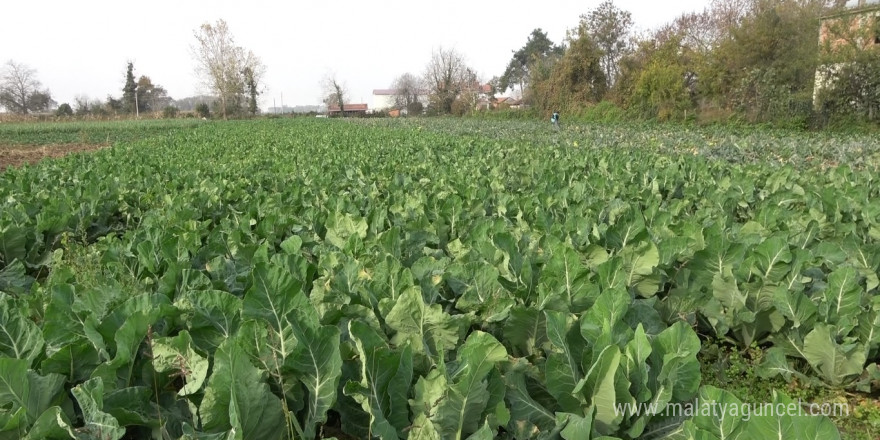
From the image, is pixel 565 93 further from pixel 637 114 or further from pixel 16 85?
pixel 16 85

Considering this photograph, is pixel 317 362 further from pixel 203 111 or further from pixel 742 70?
pixel 203 111

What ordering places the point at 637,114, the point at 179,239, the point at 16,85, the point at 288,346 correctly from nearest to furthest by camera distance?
the point at 288,346, the point at 179,239, the point at 637,114, the point at 16,85

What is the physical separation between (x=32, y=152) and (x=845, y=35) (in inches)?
1631

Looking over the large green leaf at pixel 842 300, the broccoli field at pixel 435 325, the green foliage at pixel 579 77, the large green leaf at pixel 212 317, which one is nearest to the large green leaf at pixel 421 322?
the broccoli field at pixel 435 325

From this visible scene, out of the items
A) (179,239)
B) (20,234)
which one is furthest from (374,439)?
(20,234)

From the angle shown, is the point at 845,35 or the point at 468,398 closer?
the point at 468,398

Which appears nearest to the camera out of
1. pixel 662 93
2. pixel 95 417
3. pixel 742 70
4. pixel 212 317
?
A: pixel 95 417

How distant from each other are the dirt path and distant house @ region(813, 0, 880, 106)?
36247mm

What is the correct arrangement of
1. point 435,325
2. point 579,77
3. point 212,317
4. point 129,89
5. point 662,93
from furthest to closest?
point 129,89
point 579,77
point 662,93
point 435,325
point 212,317

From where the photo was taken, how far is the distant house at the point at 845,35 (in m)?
25.5

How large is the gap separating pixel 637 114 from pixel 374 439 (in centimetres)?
3942

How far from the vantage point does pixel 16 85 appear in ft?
305

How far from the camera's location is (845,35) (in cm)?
2667

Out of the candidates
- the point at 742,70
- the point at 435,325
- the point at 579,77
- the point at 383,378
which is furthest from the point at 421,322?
the point at 579,77
